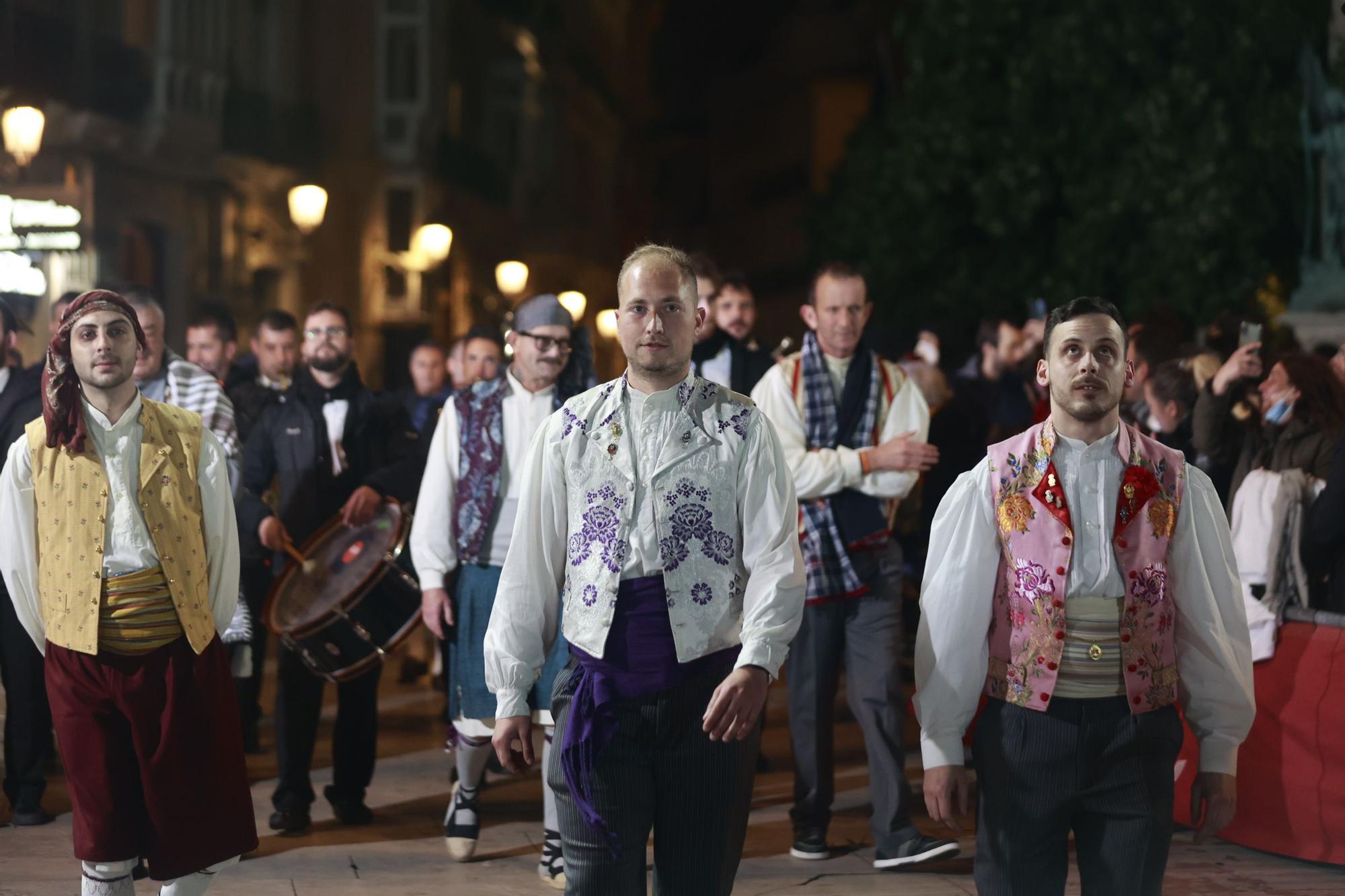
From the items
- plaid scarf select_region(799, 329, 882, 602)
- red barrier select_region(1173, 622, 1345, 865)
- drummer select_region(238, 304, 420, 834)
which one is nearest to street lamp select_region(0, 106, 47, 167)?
drummer select_region(238, 304, 420, 834)

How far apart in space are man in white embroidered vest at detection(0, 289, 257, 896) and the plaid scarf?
243 centimetres

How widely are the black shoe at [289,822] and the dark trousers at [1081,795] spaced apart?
383 cm

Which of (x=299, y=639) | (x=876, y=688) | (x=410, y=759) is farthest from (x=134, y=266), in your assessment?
(x=876, y=688)

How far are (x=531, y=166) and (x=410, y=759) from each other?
2945 centimetres

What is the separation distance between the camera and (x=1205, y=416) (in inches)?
317

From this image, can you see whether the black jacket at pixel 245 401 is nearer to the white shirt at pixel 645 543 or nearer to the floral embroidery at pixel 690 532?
the white shirt at pixel 645 543

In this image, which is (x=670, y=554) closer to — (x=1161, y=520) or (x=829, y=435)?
(x=1161, y=520)

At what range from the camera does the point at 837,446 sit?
23.2ft

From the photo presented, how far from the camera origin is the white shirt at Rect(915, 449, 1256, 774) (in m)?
4.29

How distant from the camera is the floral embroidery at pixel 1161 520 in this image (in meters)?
4.27

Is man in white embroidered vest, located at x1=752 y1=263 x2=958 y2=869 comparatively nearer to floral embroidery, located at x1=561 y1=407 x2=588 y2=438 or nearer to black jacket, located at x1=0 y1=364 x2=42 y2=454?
floral embroidery, located at x1=561 y1=407 x2=588 y2=438

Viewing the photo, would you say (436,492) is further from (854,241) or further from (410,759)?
(854,241)

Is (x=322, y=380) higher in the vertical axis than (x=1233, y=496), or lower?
higher

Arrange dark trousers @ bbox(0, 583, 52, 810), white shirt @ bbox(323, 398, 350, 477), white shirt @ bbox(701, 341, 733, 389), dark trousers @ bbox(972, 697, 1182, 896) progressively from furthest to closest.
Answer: white shirt @ bbox(701, 341, 733, 389)
white shirt @ bbox(323, 398, 350, 477)
dark trousers @ bbox(0, 583, 52, 810)
dark trousers @ bbox(972, 697, 1182, 896)
